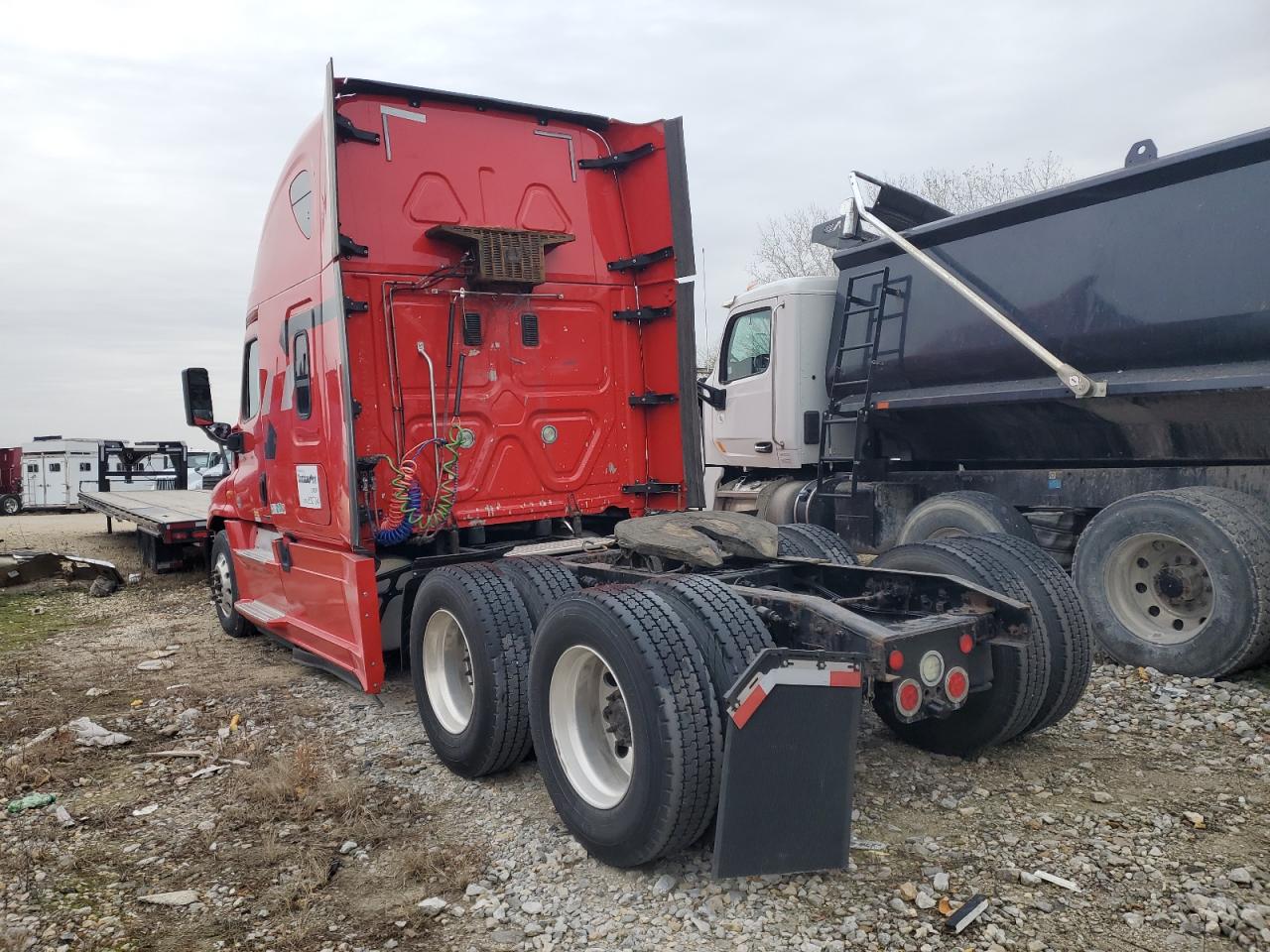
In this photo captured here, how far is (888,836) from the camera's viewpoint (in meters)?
3.21

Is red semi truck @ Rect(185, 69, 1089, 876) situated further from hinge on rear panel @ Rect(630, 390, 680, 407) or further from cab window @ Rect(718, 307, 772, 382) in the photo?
cab window @ Rect(718, 307, 772, 382)

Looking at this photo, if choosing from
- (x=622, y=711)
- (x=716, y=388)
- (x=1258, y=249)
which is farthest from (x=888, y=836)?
(x=716, y=388)

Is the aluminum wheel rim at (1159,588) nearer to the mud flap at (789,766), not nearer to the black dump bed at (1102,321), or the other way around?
the black dump bed at (1102,321)

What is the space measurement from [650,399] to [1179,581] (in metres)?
3.26

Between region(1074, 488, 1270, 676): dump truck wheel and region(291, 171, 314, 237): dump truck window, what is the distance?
5.00 metres

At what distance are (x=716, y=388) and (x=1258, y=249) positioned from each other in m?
4.84

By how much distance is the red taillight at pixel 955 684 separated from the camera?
10.3ft

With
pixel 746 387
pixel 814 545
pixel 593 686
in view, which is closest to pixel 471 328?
pixel 814 545

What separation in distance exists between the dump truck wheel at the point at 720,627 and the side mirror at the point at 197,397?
15.6 feet

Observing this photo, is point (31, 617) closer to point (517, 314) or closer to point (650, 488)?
point (517, 314)

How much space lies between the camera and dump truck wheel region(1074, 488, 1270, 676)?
4.89m

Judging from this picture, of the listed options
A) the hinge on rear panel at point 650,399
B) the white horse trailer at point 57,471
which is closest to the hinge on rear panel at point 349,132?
the hinge on rear panel at point 650,399

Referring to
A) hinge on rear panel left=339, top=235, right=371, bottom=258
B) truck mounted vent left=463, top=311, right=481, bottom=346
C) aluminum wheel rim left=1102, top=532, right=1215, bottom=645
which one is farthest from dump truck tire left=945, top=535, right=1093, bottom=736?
hinge on rear panel left=339, top=235, right=371, bottom=258

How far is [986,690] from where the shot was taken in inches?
141
